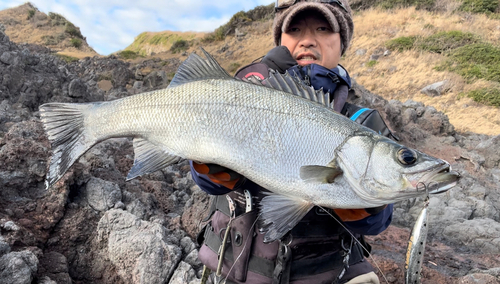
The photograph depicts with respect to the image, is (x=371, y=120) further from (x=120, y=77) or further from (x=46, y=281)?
(x=120, y=77)

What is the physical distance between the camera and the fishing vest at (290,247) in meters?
2.01

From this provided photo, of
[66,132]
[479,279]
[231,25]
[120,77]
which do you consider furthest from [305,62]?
[231,25]

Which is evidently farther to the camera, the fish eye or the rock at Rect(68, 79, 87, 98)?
the rock at Rect(68, 79, 87, 98)

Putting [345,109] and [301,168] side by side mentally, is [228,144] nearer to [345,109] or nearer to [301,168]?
[301,168]

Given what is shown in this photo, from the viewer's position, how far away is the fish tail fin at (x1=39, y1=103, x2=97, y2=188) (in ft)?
6.79

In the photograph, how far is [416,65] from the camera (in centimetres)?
1706

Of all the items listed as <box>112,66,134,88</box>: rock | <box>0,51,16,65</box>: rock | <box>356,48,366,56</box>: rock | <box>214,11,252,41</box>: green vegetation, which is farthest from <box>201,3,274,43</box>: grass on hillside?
<box>0,51,16,65</box>: rock

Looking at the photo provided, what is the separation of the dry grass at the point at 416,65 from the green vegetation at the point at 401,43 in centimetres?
46

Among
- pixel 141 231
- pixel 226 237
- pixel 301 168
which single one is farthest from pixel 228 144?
pixel 141 231

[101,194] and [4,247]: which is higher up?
[4,247]

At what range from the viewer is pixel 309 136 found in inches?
70.7

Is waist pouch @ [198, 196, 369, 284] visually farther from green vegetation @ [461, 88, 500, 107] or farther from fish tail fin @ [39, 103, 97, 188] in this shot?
green vegetation @ [461, 88, 500, 107]

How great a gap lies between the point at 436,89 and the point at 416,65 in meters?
2.68

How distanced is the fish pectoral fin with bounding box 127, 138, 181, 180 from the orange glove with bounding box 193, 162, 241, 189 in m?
0.17
